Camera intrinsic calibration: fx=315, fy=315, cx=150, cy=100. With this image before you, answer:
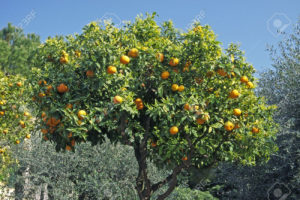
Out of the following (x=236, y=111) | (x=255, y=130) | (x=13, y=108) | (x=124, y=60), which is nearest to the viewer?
(x=124, y=60)

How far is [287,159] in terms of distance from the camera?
8.25 metres

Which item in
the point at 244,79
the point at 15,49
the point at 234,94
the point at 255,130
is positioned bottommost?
the point at 255,130

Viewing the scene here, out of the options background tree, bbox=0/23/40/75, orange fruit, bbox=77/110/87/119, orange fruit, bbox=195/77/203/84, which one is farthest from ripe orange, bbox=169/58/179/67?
background tree, bbox=0/23/40/75

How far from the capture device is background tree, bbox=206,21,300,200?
8.21 metres

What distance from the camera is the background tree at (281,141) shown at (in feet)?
26.9

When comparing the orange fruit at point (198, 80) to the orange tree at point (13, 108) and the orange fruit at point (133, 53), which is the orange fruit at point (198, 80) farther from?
the orange tree at point (13, 108)

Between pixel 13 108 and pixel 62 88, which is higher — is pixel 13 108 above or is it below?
above

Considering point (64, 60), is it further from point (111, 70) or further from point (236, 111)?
point (236, 111)

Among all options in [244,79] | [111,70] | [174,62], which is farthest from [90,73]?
[244,79]

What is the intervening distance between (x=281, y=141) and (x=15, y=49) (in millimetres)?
23557

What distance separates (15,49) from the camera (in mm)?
26062

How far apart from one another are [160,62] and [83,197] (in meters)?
7.23

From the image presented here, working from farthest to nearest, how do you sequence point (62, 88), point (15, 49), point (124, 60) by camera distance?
point (15, 49) → point (62, 88) → point (124, 60)

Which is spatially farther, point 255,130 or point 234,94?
point 255,130
